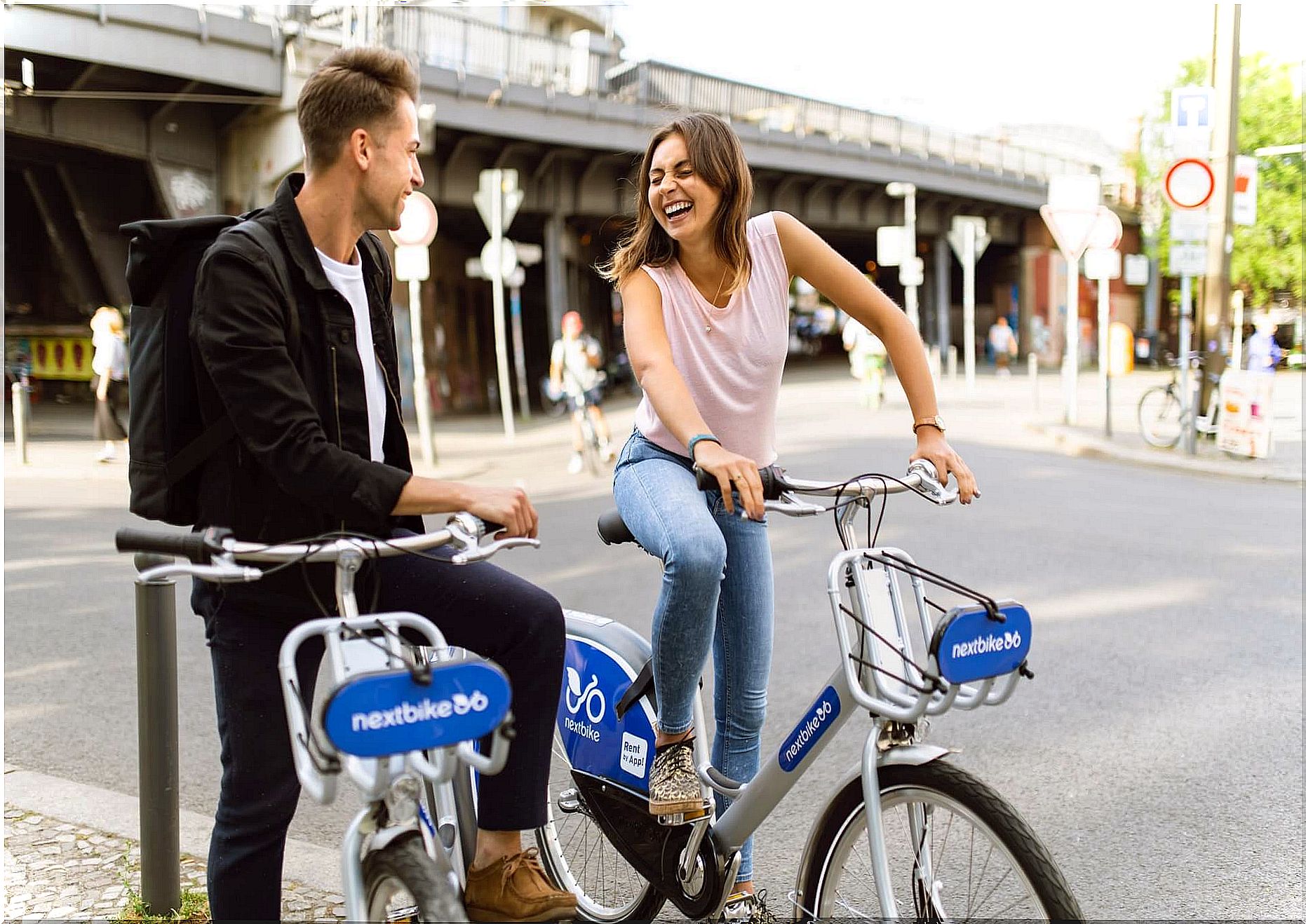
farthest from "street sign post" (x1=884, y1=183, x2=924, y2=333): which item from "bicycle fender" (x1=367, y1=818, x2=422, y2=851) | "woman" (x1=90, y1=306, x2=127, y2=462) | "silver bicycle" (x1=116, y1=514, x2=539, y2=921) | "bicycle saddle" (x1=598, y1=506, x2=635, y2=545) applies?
"bicycle fender" (x1=367, y1=818, x2=422, y2=851)

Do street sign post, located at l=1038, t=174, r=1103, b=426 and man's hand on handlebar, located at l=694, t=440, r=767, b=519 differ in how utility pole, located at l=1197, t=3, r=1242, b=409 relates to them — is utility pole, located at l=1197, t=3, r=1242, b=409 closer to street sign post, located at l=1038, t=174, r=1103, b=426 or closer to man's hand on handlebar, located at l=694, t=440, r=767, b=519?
street sign post, located at l=1038, t=174, r=1103, b=426

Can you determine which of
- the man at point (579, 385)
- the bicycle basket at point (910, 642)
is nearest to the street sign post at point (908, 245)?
the man at point (579, 385)

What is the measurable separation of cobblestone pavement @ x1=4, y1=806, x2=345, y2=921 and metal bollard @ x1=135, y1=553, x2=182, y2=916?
0.50 feet

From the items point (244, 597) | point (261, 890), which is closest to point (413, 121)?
point (244, 597)

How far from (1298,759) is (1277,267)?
164 feet

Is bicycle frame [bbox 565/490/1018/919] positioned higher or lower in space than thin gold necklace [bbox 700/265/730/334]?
lower

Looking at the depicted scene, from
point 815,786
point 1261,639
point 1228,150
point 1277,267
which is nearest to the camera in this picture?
point 815,786

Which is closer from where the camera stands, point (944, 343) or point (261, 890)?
point (261, 890)

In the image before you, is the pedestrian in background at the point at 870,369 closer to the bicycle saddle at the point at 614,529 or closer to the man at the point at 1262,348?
the man at the point at 1262,348

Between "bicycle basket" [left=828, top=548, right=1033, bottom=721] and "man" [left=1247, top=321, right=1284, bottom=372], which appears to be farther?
"man" [left=1247, top=321, right=1284, bottom=372]

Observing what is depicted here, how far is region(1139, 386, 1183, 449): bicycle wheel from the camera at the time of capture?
632 inches

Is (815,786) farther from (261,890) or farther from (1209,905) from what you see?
(261,890)

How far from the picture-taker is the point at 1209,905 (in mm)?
3318

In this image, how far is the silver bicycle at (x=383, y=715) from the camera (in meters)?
1.83
